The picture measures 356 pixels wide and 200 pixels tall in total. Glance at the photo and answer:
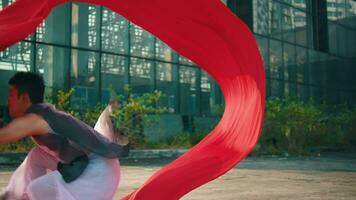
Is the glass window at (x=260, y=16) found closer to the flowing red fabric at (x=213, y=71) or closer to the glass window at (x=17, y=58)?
the glass window at (x=17, y=58)

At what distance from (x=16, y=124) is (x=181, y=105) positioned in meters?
15.8

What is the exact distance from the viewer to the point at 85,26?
15.5 meters

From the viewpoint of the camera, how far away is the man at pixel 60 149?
2189 millimetres

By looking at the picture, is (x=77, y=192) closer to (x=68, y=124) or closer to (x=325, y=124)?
(x=68, y=124)

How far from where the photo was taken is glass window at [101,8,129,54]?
51.9ft

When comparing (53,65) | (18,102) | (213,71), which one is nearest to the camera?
(18,102)

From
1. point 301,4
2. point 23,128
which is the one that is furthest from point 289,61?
point 23,128

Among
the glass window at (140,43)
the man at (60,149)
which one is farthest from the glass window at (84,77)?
the man at (60,149)

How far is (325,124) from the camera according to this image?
685 inches

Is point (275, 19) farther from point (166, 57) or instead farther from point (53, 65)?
point (53, 65)

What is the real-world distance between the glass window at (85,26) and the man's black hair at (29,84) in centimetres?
1287

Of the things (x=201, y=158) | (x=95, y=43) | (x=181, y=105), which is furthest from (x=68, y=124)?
(x=181, y=105)

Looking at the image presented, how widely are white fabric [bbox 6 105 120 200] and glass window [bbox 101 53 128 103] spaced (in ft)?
42.9

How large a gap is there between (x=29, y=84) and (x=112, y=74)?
13770 mm
